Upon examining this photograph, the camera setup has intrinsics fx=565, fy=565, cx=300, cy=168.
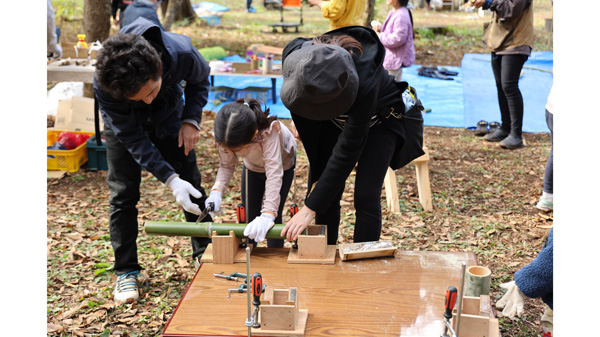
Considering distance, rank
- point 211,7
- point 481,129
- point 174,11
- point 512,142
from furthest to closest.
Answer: point 211,7 < point 174,11 < point 481,129 < point 512,142

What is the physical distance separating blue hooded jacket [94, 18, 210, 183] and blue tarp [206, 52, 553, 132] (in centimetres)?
378

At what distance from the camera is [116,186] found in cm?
324

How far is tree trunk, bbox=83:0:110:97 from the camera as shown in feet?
21.5

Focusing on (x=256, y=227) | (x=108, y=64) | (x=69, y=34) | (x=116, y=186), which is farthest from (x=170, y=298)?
(x=69, y=34)

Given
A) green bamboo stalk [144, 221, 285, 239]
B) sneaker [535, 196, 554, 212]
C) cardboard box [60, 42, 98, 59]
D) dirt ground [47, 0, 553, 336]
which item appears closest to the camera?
green bamboo stalk [144, 221, 285, 239]

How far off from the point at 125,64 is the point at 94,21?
4.56m

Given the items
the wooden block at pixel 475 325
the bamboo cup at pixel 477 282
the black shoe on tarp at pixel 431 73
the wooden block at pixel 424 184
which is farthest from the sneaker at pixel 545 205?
the black shoe on tarp at pixel 431 73

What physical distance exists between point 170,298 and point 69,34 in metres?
10.0

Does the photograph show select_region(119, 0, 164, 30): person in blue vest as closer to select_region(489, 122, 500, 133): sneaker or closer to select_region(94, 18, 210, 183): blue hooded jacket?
select_region(94, 18, 210, 183): blue hooded jacket

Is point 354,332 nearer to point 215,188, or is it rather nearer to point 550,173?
point 215,188

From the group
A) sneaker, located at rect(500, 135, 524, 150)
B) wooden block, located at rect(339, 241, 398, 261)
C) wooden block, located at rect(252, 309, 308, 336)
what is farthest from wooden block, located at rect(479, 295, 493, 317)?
sneaker, located at rect(500, 135, 524, 150)

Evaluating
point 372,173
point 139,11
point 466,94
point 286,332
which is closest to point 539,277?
point 372,173

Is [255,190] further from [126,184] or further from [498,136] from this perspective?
[498,136]

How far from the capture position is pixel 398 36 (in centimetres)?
608
